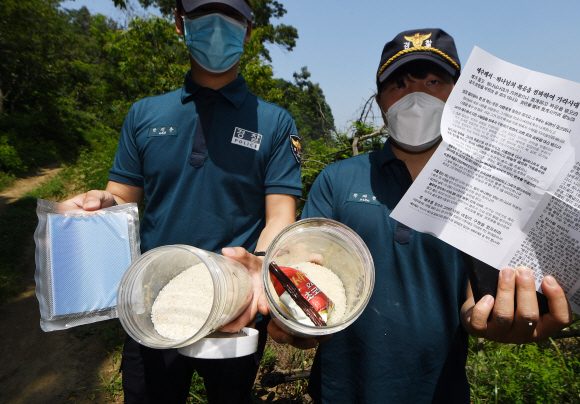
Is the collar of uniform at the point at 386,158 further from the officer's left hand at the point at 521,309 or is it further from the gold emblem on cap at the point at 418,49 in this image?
the officer's left hand at the point at 521,309

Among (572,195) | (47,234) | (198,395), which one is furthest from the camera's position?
(198,395)

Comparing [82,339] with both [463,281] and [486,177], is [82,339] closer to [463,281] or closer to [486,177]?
[463,281]

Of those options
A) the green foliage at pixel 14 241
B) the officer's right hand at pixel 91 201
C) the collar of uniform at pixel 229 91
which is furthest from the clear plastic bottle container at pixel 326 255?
the green foliage at pixel 14 241

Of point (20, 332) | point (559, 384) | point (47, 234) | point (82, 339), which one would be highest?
point (47, 234)

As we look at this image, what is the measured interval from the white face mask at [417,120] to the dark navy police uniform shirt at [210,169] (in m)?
0.63

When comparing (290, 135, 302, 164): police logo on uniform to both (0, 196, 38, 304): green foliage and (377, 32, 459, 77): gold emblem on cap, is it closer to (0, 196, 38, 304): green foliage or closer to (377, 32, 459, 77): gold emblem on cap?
(377, 32, 459, 77): gold emblem on cap

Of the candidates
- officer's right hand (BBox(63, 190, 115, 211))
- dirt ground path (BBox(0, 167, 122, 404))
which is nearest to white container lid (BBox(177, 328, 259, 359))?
officer's right hand (BBox(63, 190, 115, 211))

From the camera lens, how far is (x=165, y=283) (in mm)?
1313

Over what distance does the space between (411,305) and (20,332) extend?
5.80m

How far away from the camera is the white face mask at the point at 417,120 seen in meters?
1.57

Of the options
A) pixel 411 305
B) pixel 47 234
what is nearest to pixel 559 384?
pixel 411 305

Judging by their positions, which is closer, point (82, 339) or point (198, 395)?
point (198, 395)

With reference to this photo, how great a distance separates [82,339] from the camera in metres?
4.37

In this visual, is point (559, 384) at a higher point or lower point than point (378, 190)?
lower
